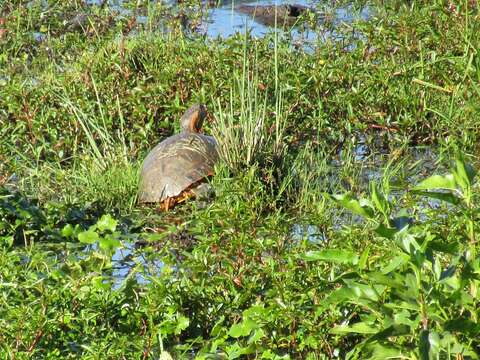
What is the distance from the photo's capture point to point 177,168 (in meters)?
6.76

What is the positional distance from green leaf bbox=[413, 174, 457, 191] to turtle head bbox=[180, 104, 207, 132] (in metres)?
4.14

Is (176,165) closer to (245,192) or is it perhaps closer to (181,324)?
(245,192)

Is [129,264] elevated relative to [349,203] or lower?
lower

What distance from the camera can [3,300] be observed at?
427cm

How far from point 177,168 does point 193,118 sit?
502mm

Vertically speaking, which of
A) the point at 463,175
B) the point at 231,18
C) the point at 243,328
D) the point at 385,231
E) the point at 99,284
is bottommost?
the point at 231,18

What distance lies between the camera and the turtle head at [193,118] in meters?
7.14

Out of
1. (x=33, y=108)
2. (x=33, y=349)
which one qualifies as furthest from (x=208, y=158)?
(x=33, y=349)

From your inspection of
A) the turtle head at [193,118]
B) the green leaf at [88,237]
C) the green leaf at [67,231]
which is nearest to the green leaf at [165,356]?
the green leaf at [88,237]

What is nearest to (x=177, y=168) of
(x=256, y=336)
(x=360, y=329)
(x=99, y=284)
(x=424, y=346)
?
(x=99, y=284)

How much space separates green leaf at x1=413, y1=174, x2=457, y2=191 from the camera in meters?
2.96

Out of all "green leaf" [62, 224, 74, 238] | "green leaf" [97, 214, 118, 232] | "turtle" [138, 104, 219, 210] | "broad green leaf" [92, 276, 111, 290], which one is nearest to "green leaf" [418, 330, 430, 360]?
"broad green leaf" [92, 276, 111, 290]

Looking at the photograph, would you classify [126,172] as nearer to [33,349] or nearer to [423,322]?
[33,349]

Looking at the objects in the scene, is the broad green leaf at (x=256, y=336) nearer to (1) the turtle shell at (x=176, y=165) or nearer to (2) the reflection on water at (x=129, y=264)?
(2) the reflection on water at (x=129, y=264)
